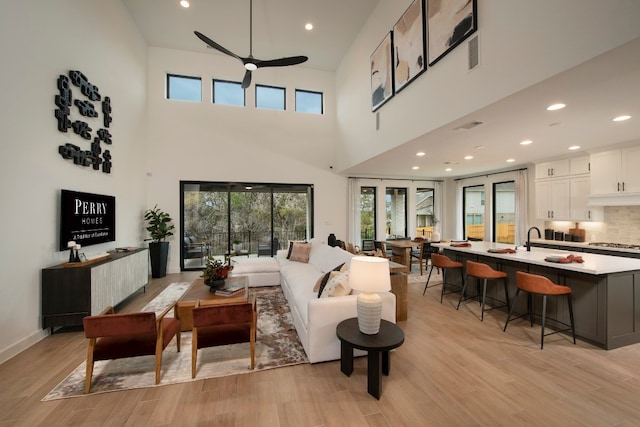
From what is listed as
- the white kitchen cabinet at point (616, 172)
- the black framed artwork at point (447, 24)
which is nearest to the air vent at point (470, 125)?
the black framed artwork at point (447, 24)

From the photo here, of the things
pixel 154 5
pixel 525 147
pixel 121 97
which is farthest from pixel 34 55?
pixel 525 147

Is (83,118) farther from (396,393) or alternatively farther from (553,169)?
(553,169)

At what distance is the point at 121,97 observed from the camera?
18.5 ft

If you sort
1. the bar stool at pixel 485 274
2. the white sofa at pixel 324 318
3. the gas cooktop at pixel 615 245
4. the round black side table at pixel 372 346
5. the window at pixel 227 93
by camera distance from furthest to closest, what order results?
the window at pixel 227 93 < the gas cooktop at pixel 615 245 < the bar stool at pixel 485 274 < the white sofa at pixel 324 318 < the round black side table at pixel 372 346

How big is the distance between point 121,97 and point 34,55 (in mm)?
2505

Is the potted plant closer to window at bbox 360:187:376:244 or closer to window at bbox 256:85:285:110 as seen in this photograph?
window at bbox 256:85:285:110

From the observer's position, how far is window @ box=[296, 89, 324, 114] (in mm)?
8250

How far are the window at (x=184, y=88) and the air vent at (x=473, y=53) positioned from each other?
6713 millimetres

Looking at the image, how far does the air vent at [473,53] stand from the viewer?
311 cm

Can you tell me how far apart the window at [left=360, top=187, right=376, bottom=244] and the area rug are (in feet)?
19.1

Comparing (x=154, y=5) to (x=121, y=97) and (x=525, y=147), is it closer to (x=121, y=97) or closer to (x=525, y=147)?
(x=121, y=97)

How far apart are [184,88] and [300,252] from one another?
5.59m

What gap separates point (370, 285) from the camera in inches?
92.4

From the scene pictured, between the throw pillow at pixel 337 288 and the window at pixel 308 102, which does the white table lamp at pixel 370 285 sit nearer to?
the throw pillow at pixel 337 288
